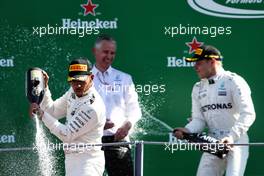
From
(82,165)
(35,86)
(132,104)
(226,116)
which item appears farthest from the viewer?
(132,104)

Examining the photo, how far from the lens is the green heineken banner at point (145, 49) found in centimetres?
743

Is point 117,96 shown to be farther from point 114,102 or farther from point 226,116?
point 226,116

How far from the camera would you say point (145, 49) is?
7465 millimetres

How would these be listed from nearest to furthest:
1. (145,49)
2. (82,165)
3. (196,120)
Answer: (82,165) → (196,120) → (145,49)

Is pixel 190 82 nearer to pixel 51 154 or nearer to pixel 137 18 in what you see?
pixel 137 18

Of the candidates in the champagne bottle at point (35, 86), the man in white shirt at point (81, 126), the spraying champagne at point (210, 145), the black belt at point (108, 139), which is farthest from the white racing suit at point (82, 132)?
the black belt at point (108, 139)

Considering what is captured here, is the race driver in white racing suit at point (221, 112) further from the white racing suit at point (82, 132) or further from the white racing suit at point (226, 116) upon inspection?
the white racing suit at point (82, 132)

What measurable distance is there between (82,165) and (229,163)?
4.46 feet

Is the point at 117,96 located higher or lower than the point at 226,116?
higher

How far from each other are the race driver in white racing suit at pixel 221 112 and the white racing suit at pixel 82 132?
0.96 m

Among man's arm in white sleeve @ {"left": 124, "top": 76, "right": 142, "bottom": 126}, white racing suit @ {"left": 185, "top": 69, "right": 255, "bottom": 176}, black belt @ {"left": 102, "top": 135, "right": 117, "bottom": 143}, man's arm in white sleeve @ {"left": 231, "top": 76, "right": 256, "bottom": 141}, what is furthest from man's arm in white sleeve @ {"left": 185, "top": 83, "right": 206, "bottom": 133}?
black belt @ {"left": 102, "top": 135, "right": 117, "bottom": 143}

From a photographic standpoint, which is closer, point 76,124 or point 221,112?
point 76,124

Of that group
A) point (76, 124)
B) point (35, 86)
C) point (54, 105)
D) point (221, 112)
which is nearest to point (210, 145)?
point (221, 112)

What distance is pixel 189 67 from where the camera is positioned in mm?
7449
